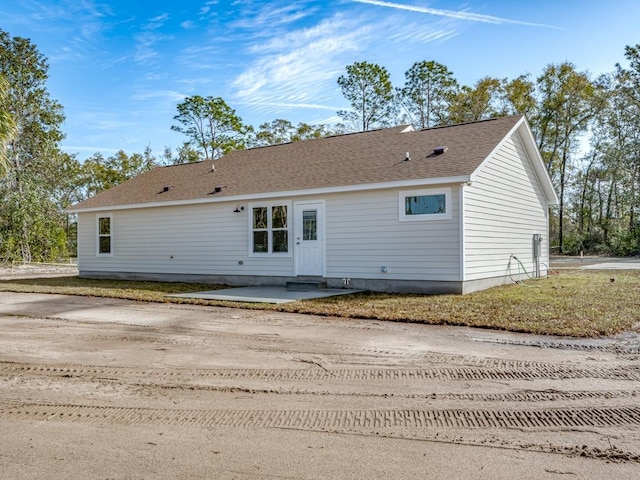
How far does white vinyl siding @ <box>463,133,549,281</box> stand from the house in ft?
0.16

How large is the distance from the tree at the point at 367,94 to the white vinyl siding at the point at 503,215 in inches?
754

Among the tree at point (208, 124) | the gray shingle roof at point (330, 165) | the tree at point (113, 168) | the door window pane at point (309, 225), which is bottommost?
the door window pane at point (309, 225)

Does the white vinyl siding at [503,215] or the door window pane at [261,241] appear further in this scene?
the door window pane at [261,241]

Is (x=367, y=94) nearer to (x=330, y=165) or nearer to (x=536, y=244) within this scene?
(x=536, y=244)

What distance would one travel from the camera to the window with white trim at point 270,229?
12.9 m

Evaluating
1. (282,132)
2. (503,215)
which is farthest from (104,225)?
(282,132)

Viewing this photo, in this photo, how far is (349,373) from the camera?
4648 mm

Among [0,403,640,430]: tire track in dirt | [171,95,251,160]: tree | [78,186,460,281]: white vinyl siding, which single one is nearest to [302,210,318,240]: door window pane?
[78,186,460,281]: white vinyl siding

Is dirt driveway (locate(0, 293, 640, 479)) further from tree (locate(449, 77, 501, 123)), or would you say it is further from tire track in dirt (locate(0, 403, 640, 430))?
tree (locate(449, 77, 501, 123))

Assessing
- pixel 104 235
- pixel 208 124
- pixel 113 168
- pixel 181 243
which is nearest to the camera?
pixel 181 243

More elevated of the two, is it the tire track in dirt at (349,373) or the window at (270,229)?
the window at (270,229)

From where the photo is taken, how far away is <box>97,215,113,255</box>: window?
638 inches

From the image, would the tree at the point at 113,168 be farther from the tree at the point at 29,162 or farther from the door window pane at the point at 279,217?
the door window pane at the point at 279,217

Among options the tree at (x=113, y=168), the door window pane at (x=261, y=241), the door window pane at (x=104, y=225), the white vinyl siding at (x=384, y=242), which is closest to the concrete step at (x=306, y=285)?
the white vinyl siding at (x=384, y=242)
